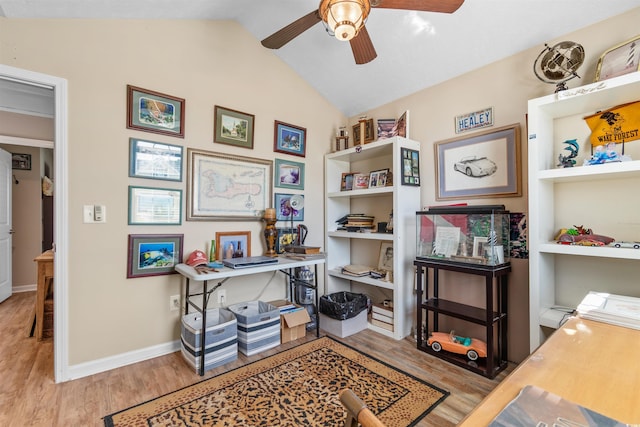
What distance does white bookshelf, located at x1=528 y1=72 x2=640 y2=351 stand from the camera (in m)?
1.67

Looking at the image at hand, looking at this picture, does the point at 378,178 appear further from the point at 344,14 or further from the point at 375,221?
the point at 344,14

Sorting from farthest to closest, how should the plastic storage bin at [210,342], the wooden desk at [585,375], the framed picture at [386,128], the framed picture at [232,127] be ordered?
the framed picture at [386,128], the framed picture at [232,127], the plastic storage bin at [210,342], the wooden desk at [585,375]

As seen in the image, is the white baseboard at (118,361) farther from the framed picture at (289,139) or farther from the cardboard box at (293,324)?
the framed picture at (289,139)

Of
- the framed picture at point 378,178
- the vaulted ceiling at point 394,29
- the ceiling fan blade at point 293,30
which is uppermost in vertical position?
the vaulted ceiling at point 394,29

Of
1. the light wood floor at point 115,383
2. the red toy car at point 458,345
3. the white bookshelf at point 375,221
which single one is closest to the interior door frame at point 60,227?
the light wood floor at point 115,383

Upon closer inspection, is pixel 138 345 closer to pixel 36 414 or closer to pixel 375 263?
pixel 36 414

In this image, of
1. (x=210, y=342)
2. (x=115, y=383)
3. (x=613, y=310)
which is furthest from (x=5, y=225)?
(x=613, y=310)

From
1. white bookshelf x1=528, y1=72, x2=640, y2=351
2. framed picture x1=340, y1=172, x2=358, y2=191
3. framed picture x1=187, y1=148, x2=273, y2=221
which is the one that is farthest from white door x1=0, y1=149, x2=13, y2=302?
white bookshelf x1=528, y1=72, x2=640, y2=351

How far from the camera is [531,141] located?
1814 millimetres

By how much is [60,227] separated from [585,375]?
2.72 meters

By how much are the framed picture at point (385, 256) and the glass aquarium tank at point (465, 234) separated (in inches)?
19.2

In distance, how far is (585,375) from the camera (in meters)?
0.84

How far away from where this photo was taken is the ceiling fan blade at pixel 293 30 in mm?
1693

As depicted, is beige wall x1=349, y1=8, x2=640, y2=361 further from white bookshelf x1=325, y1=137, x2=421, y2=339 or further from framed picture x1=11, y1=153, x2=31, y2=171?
framed picture x1=11, y1=153, x2=31, y2=171
